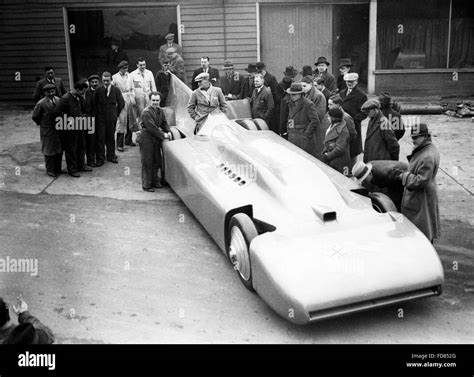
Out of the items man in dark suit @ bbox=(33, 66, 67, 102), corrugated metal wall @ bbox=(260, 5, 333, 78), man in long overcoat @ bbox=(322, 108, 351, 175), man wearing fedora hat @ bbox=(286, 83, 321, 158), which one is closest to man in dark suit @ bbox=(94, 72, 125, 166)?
man in dark suit @ bbox=(33, 66, 67, 102)

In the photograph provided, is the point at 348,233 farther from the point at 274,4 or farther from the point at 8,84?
the point at 8,84

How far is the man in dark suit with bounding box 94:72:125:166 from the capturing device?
434 inches

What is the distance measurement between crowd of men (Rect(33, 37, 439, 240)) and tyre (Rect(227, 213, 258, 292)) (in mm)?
1758

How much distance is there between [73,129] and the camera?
406 inches

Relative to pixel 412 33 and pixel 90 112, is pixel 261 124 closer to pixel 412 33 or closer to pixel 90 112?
pixel 90 112

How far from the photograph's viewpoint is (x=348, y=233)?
6.17 meters

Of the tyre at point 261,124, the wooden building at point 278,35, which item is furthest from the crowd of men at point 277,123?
the wooden building at point 278,35

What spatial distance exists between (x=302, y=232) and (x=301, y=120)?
3794 mm

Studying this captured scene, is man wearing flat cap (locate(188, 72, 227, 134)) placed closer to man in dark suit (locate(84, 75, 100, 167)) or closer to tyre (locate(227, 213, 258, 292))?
man in dark suit (locate(84, 75, 100, 167))

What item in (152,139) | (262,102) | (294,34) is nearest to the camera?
(152,139)

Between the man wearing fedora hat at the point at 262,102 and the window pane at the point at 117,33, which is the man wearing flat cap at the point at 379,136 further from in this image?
the window pane at the point at 117,33

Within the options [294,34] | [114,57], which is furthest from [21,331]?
[294,34]

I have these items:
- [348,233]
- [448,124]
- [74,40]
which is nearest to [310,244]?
[348,233]

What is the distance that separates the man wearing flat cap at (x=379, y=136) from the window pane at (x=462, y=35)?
10.8 meters
